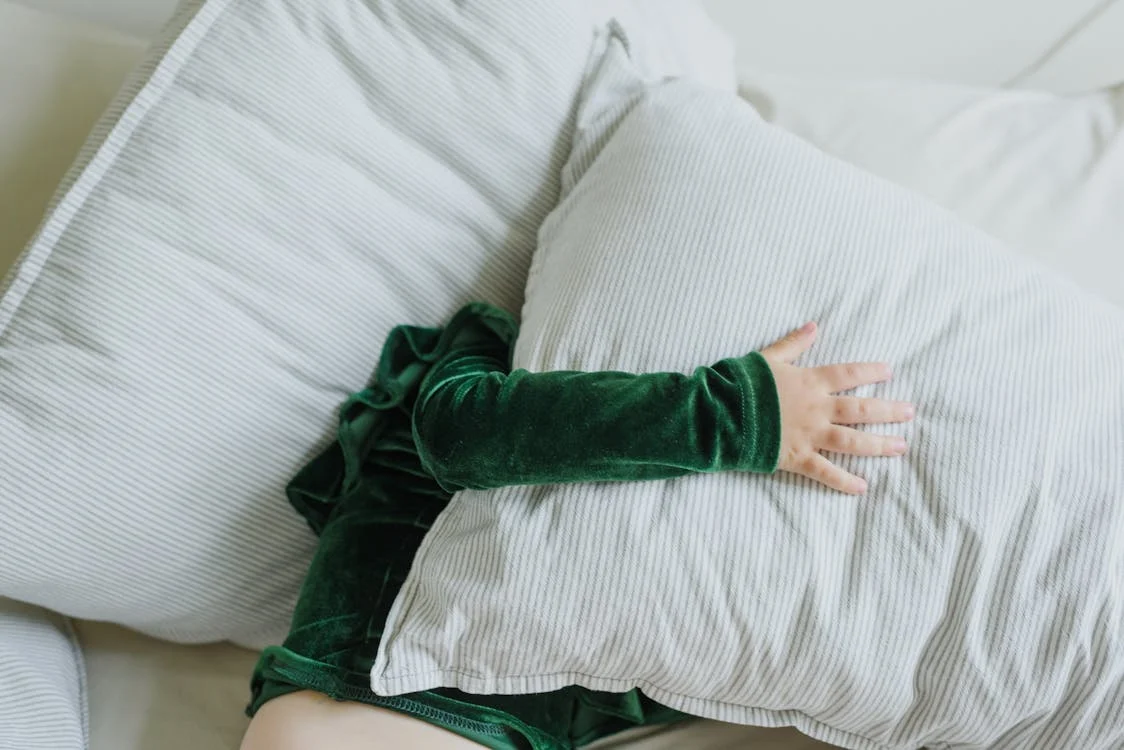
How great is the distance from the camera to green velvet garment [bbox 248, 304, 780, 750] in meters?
0.62

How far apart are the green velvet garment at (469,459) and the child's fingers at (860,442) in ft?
0.15

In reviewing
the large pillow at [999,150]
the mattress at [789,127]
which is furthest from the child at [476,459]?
the large pillow at [999,150]

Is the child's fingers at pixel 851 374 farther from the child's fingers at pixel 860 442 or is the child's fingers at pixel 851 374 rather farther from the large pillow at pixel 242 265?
the large pillow at pixel 242 265

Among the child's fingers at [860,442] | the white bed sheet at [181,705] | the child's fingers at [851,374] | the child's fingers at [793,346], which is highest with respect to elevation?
→ the child's fingers at [793,346]

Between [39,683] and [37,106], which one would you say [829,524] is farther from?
[37,106]

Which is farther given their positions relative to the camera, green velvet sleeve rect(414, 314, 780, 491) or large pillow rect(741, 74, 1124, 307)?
large pillow rect(741, 74, 1124, 307)

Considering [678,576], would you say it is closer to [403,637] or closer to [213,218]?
[403,637]

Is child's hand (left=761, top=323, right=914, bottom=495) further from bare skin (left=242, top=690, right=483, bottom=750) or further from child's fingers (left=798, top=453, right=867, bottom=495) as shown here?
bare skin (left=242, top=690, right=483, bottom=750)

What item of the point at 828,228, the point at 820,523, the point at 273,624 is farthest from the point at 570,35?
the point at 273,624

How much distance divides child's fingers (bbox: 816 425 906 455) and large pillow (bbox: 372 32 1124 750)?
0.03 feet

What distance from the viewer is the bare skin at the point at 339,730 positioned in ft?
2.23

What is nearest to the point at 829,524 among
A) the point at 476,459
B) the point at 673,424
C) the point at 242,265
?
the point at 673,424

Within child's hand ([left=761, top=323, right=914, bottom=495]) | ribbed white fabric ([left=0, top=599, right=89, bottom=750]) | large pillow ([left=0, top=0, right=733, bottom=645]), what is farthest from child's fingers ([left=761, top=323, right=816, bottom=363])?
ribbed white fabric ([left=0, top=599, right=89, bottom=750])

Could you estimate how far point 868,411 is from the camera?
63cm
